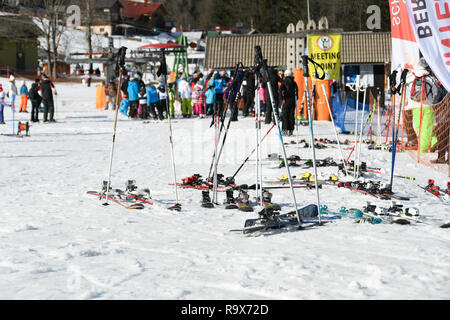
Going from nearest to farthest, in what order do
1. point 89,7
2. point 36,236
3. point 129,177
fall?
1. point 36,236
2. point 129,177
3. point 89,7

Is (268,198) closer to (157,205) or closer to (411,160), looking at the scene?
(157,205)

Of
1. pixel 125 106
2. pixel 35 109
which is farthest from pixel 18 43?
pixel 35 109

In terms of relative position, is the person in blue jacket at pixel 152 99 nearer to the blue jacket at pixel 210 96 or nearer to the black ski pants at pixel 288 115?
the blue jacket at pixel 210 96

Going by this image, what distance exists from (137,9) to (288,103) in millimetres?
82268

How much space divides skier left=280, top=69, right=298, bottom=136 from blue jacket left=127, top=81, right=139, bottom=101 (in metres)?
7.75

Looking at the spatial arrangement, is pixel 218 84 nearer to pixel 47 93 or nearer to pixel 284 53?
pixel 47 93

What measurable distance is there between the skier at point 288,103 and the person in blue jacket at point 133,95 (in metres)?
7.75

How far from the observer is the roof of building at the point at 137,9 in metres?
90.7

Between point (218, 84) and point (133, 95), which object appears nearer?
point (218, 84)

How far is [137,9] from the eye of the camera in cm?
9288

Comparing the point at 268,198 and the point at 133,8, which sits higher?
the point at 133,8

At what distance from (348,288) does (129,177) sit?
612cm

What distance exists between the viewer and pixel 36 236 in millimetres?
5773

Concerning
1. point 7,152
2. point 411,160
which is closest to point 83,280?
point 411,160
